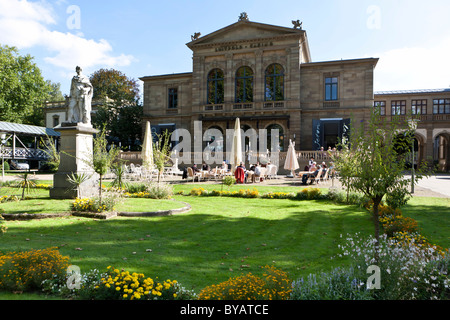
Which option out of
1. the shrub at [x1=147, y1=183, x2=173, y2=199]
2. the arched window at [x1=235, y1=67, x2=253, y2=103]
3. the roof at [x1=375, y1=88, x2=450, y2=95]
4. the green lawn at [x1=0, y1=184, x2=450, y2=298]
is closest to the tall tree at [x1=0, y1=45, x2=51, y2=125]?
the arched window at [x1=235, y1=67, x2=253, y2=103]

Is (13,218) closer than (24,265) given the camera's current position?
No

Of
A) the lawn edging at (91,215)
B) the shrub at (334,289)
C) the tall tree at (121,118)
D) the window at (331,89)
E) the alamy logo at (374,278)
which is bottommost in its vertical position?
the lawn edging at (91,215)

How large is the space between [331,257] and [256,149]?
26689 millimetres

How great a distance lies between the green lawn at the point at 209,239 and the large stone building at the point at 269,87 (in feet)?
62.4

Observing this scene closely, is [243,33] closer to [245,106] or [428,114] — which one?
[245,106]

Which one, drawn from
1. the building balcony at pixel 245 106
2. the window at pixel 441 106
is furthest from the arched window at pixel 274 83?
the window at pixel 441 106

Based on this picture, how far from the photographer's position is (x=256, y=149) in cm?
3203

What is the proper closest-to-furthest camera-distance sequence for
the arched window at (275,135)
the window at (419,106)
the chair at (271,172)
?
the chair at (271,172) < the arched window at (275,135) < the window at (419,106)

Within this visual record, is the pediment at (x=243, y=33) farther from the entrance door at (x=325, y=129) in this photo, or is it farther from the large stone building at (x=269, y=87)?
the entrance door at (x=325, y=129)

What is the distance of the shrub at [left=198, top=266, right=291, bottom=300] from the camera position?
3.35m

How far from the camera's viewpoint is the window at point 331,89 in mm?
31062
